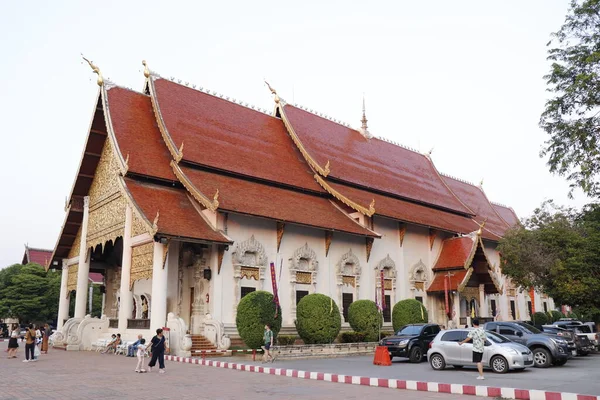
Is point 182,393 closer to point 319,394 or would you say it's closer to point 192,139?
point 319,394

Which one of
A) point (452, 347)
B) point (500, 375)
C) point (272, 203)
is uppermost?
point (272, 203)

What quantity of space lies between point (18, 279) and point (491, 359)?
3515cm

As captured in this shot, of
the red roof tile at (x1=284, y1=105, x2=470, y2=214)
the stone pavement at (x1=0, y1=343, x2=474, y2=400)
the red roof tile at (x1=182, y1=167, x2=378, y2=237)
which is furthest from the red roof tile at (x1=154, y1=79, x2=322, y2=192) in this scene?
the stone pavement at (x1=0, y1=343, x2=474, y2=400)

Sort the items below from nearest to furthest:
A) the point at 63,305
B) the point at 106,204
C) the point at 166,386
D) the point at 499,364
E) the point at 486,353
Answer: the point at 166,386, the point at 499,364, the point at 486,353, the point at 106,204, the point at 63,305

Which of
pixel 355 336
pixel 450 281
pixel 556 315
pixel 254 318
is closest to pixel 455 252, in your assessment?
pixel 450 281

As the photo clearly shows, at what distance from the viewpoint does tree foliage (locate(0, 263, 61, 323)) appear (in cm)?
3844

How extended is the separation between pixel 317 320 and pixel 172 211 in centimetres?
656

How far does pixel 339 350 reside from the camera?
2025 cm

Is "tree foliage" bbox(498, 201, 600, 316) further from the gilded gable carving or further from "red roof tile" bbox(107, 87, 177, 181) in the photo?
the gilded gable carving

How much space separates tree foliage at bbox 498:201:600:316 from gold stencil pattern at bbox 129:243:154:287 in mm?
16523

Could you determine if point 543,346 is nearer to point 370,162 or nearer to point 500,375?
point 500,375

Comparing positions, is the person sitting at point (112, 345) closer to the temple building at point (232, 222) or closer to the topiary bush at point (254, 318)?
the temple building at point (232, 222)

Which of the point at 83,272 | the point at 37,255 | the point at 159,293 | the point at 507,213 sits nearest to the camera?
the point at 159,293

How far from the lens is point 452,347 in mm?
14570
